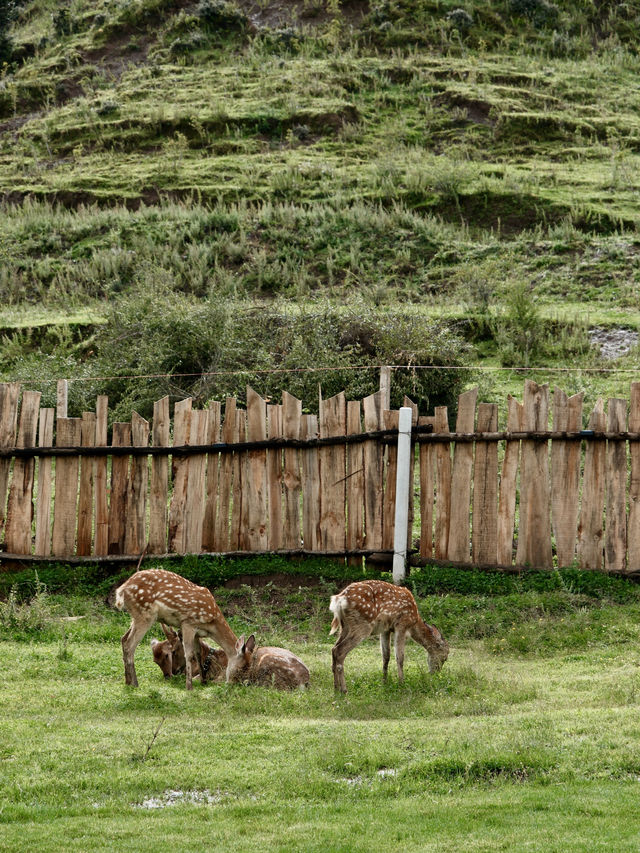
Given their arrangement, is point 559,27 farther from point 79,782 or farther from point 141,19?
point 79,782

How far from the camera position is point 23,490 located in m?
13.4

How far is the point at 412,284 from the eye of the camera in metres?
24.6

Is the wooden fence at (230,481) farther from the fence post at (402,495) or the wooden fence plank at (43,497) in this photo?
the fence post at (402,495)

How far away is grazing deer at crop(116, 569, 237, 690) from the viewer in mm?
9469

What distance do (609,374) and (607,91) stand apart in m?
25.2

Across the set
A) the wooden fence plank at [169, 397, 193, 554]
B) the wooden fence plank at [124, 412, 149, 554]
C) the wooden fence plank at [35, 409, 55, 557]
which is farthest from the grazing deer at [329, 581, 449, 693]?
the wooden fence plank at [35, 409, 55, 557]

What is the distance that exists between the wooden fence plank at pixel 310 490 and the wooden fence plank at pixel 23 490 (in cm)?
353

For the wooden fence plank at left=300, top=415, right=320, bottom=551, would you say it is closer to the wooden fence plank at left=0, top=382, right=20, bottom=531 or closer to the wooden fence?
the wooden fence

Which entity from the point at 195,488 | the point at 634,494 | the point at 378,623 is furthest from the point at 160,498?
the point at 634,494

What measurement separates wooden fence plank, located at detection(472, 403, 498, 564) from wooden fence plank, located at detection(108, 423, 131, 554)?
14.8 feet

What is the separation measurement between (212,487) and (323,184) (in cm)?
1992

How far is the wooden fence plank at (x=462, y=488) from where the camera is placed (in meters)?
12.6

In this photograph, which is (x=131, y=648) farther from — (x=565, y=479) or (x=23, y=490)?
(x=565, y=479)

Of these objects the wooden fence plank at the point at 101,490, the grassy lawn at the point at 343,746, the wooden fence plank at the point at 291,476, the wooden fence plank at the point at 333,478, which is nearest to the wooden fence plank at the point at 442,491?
the wooden fence plank at the point at 333,478
